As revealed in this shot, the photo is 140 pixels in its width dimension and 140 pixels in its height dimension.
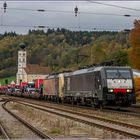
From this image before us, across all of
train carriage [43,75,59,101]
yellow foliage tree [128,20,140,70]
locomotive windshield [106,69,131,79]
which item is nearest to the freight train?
locomotive windshield [106,69,131,79]

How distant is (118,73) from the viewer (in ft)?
122

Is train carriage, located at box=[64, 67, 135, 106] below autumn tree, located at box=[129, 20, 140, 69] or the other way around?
below

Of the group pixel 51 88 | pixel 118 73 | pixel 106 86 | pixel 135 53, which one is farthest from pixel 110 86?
pixel 135 53

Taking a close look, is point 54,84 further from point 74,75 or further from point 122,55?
→ point 122,55

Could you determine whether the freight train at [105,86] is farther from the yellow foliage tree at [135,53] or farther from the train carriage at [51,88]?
the yellow foliage tree at [135,53]

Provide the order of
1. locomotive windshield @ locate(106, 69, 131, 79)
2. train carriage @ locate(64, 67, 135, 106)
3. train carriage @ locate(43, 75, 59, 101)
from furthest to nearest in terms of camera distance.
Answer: train carriage @ locate(43, 75, 59, 101) → locomotive windshield @ locate(106, 69, 131, 79) → train carriage @ locate(64, 67, 135, 106)

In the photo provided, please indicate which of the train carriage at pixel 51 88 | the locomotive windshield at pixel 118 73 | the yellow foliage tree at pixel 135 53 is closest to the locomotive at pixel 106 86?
the locomotive windshield at pixel 118 73

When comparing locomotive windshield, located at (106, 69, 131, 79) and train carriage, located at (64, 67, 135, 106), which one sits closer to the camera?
train carriage, located at (64, 67, 135, 106)

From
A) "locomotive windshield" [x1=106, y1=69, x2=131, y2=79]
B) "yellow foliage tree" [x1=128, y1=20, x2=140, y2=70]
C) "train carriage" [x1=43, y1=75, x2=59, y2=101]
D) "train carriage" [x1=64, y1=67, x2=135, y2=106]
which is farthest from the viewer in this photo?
"yellow foliage tree" [x1=128, y1=20, x2=140, y2=70]

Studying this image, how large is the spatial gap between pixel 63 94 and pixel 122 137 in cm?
3755

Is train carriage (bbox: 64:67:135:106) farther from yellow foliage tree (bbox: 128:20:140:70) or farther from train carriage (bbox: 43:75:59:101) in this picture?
yellow foliage tree (bbox: 128:20:140:70)

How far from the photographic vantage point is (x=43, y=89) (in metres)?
75.9

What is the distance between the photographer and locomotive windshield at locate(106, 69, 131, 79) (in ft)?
120

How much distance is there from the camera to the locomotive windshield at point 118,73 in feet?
120
